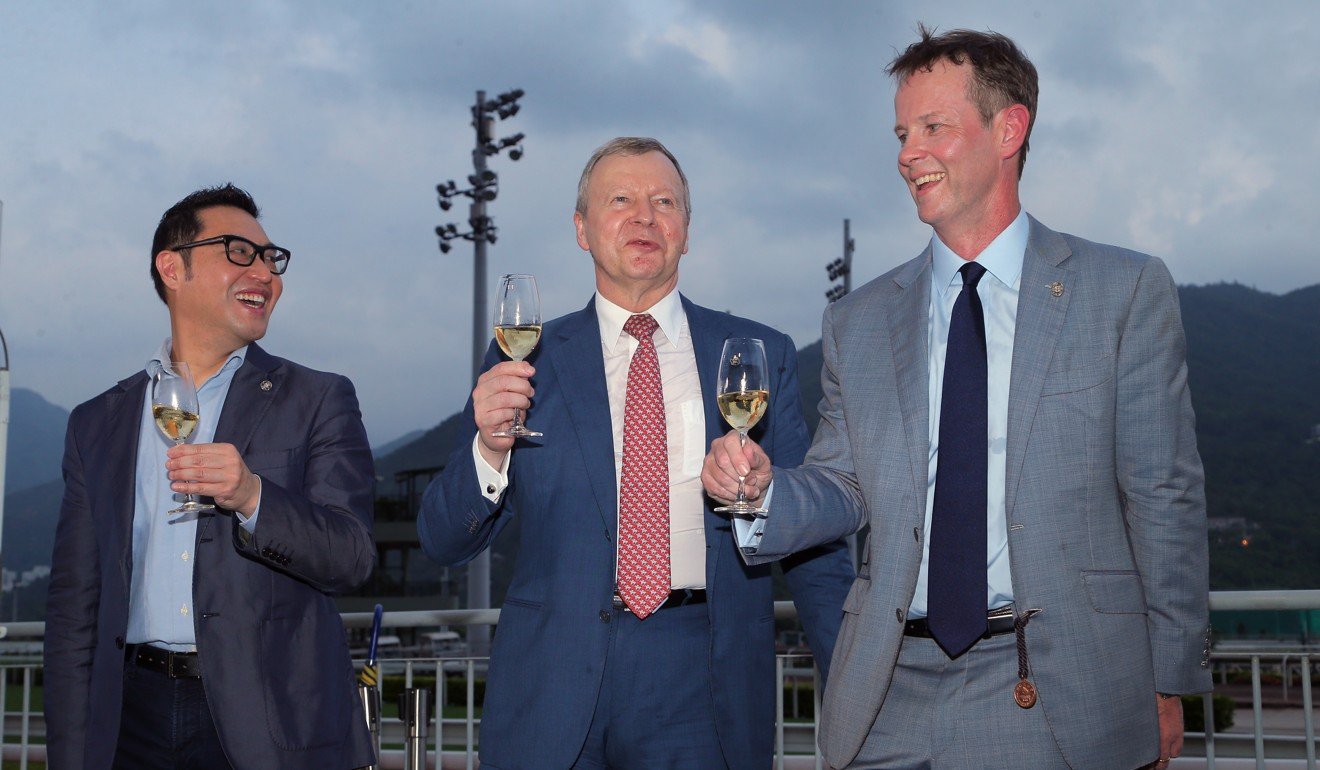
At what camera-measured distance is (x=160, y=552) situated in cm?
286

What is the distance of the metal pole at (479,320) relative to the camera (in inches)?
574

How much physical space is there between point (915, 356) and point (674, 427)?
674 mm

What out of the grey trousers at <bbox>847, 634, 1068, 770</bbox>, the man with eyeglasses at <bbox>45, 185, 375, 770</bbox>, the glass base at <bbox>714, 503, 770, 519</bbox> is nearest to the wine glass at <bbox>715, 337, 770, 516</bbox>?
the glass base at <bbox>714, 503, 770, 519</bbox>

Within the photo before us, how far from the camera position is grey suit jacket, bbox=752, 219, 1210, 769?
87.5 inches

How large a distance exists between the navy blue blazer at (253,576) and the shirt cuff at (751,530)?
1.05m

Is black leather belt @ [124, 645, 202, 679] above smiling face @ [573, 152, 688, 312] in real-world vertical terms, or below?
below

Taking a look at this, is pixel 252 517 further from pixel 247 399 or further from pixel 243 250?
pixel 243 250

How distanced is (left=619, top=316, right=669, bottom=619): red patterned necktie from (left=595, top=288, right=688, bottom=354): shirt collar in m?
0.07

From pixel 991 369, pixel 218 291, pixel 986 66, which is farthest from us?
pixel 218 291

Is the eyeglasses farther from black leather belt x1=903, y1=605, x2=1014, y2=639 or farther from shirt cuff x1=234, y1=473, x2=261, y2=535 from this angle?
black leather belt x1=903, y1=605, x2=1014, y2=639

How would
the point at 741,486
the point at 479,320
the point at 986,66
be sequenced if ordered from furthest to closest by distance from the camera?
the point at 479,320
the point at 986,66
the point at 741,486

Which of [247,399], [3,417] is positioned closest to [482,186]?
[3,417]

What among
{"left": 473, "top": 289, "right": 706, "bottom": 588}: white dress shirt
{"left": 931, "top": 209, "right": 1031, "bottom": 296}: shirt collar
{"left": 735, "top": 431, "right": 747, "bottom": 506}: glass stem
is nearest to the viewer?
{"left": 735, "top": 431, "right": 747, "bottom": 506}: glass stem

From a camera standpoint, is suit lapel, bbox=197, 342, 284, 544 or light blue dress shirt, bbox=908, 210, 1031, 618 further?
suit lapel, bbox=197, 342, 284, 544
